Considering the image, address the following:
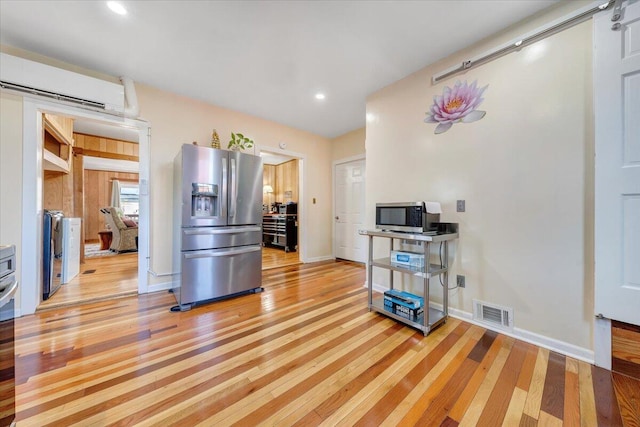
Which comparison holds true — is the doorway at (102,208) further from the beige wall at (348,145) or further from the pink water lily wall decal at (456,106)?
the pink water lily wall decal at (456,106)

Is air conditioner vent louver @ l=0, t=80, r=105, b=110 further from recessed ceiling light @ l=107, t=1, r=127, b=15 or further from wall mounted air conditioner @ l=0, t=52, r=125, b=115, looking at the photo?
recessed ceiling light @ l=107, t=1, r=127, b=15

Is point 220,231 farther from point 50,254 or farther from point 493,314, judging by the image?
point 493,314

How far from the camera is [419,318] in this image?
2064mm

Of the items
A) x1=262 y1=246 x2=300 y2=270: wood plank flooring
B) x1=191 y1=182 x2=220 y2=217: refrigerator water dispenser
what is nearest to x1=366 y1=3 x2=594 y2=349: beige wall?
x1=191 y1=182 x2=220 y2=217: refrigerator water dispenser

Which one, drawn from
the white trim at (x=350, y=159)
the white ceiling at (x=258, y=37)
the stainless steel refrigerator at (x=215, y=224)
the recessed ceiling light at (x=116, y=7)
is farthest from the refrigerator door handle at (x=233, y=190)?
the white trim at (x=350, y=159)

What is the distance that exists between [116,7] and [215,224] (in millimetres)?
1946

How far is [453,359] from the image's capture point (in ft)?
5.31

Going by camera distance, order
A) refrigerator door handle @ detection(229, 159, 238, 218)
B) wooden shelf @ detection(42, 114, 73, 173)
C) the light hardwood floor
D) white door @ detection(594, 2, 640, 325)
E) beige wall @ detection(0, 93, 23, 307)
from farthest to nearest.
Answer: wooden shelf @ detection(42, 114, 73, 173)
refrigerator door handle @ detection(229, 159, 238, 218)
the light hardwood floor
beige wall @ detection(0, 93, 23, 307)
white door @ detection(594, 2, 640, 325)

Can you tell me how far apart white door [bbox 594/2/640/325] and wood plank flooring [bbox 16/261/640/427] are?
0.54m

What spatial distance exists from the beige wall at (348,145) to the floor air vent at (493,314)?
3028 millimetres

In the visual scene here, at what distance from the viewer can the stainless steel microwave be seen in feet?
6.68

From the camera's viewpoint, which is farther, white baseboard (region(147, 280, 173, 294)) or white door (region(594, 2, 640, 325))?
white baseboard (region(147, 280, 173, 294))

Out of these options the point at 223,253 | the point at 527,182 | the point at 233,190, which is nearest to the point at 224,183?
the point at 233,190

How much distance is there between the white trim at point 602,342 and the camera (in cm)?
150
